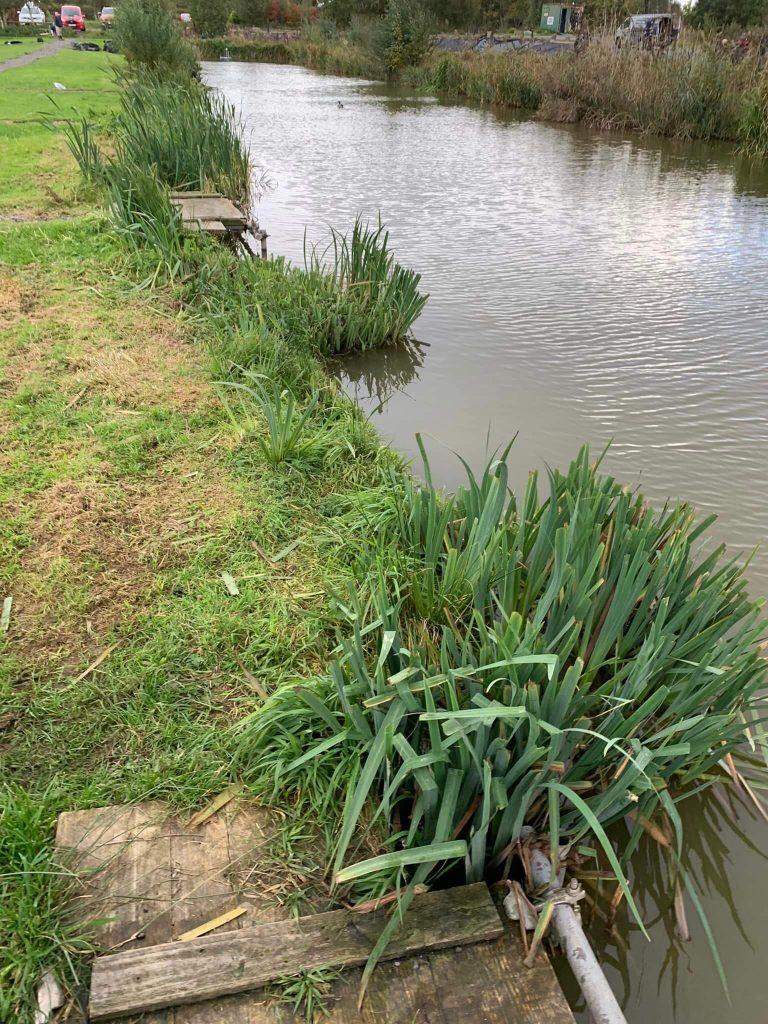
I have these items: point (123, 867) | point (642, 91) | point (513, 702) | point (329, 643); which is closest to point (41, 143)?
point (329, 643)

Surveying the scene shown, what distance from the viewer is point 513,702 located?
1562 mm

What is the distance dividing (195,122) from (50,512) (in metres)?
4.64

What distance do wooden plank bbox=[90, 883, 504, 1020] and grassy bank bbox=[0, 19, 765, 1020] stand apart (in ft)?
0.24

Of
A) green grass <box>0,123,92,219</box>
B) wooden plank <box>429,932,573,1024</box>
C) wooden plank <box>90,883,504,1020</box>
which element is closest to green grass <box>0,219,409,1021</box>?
wooden plank <box>90,883,504,1020</box>

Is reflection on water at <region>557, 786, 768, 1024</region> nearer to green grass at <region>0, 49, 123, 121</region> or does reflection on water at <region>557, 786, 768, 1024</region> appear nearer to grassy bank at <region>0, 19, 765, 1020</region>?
grassy bank at <region>0, 19, 765, 1020</region>

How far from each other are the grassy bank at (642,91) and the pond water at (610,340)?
1621 mm

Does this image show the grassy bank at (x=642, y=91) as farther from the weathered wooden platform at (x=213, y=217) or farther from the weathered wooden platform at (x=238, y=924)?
the weathered wooden platform at (x=238, y=924)

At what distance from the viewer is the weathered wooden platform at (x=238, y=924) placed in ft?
4.34

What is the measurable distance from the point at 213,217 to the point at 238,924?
16.7 feet

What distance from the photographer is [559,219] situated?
297 inches

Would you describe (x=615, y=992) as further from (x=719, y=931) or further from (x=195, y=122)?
(x=195, y=122)

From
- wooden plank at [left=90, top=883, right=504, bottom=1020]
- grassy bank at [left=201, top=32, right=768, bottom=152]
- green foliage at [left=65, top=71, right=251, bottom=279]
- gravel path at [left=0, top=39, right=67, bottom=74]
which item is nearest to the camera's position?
wooden plank at [left=90, top=883, right=504, bottom=1020]

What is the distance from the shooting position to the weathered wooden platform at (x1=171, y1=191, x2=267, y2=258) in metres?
5.27

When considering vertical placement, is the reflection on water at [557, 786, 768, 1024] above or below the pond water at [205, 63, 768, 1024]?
below
